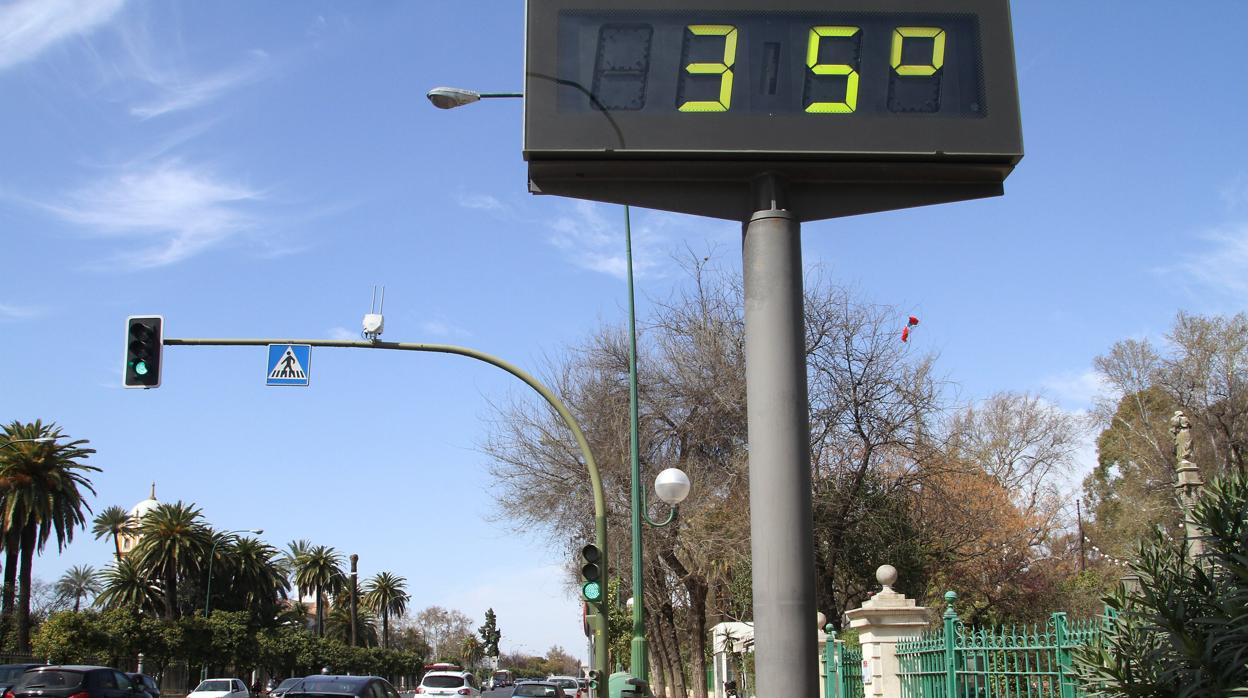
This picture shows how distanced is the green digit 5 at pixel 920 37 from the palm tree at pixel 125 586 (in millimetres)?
65204

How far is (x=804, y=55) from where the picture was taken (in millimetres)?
6918

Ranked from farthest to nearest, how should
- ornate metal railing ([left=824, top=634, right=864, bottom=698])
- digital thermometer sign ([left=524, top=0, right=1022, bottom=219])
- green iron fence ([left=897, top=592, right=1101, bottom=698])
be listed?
ornate metal railing ([left=824, top=634, right=864, bottom=698])
green iron fence ([left=897, top=592, right=1101, bottom=698])
digital thermometer sign ([left=524, top=0, right=1022, bottom=219])

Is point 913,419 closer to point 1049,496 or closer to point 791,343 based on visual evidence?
point 791,343

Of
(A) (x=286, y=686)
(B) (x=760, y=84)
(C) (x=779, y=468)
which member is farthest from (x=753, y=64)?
(A) (x=286, y=686)

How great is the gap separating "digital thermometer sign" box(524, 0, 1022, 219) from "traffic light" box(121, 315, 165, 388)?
10.1 metres

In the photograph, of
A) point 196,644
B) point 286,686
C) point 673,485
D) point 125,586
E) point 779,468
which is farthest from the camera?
point 125,586

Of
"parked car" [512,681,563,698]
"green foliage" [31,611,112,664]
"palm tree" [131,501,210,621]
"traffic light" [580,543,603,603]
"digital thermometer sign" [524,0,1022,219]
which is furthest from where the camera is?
"palm tree" [131,501,210,621]

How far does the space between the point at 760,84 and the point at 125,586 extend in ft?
217

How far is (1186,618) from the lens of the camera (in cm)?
648

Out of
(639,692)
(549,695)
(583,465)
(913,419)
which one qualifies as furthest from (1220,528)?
(583,465)

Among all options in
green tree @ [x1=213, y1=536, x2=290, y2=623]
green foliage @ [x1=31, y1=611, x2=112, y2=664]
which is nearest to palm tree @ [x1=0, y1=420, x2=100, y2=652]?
green foliage @ [x1=31, y1=611, x2=112, y2=664]

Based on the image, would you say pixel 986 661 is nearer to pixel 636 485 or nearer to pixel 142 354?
pixel 636 485

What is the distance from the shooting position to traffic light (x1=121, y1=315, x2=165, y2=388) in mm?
15102

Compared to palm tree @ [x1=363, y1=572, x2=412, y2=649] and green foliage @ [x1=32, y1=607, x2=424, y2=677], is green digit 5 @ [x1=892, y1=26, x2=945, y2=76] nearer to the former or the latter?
green foliage @ [x1=32, y1=607, x2=424, y2=677]
